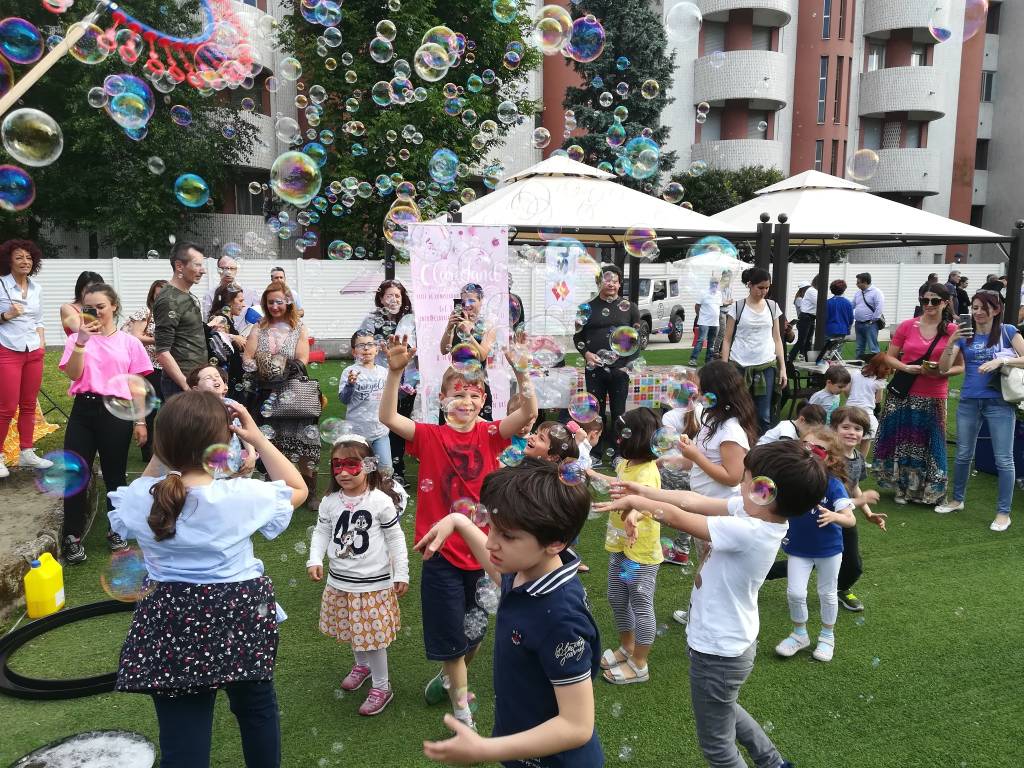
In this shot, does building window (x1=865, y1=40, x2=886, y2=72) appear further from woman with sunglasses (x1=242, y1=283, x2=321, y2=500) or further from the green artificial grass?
woman with sunglasses (x1=242, y1=283, x2=321, y2=500)

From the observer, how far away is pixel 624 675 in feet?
11.2

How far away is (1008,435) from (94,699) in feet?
20.7

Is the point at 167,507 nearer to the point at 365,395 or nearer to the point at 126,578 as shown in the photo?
the point at 126,578

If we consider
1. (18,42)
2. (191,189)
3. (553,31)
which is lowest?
(191,189)

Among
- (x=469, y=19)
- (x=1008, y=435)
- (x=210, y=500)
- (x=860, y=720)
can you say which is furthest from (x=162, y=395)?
(x=469, y=19)

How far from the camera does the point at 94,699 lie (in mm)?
3234

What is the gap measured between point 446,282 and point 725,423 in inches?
144

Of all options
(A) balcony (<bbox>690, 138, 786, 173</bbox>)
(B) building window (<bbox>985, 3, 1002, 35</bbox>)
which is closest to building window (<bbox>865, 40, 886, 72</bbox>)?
(B) building window (<bbox>985, 3, 1002, 35</bbox>)

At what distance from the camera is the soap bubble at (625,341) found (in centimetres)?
648

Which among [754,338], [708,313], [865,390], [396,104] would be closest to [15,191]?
[754,338]

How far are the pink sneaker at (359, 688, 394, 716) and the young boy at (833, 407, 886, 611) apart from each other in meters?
2.45

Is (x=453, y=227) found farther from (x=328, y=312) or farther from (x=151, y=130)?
(x=151, y=130)

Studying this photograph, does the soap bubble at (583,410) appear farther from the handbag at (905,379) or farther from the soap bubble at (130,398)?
the handbag at (905,379)

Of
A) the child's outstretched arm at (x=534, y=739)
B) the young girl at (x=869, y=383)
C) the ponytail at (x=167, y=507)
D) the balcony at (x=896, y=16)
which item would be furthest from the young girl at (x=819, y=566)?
the balcony at (x=896, y=16)
